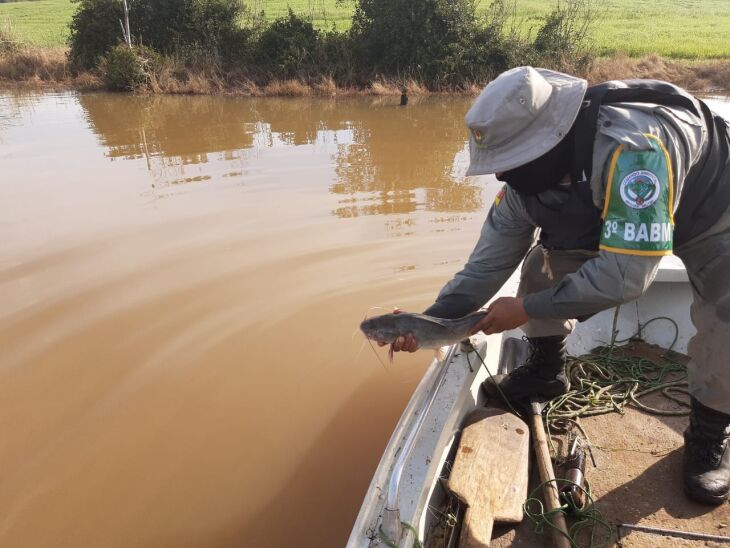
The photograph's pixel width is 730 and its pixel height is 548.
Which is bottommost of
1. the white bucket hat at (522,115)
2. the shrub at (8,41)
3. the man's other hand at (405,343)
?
the man's other hand at (405,343)

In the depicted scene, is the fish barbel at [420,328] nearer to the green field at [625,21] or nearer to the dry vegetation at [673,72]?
the dry vegetation at [673,72]

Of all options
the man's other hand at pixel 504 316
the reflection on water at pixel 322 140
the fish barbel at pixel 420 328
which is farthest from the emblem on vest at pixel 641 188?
the reflection on water at pixel 322 140

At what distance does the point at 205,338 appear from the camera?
4.98 meters

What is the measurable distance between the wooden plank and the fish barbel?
0.62 m

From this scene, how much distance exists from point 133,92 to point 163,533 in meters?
20.3

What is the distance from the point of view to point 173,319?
5.23 metres

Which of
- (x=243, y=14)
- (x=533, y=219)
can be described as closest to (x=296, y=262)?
(x=533, y=219)

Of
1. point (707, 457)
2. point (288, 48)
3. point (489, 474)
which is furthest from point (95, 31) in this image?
point (707, 457)

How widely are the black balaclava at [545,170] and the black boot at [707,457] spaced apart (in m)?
1.43

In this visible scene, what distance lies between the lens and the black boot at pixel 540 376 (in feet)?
11.3

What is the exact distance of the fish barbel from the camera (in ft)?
8.58

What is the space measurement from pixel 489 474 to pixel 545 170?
1.46 meters

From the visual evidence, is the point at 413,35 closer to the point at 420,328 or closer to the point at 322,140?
the point at 322,140

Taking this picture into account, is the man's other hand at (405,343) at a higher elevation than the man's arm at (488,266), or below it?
below
